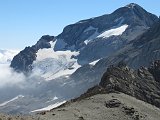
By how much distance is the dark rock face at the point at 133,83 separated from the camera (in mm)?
129000

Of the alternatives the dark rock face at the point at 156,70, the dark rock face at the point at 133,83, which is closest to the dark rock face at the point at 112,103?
the dark rock face at the point at 133,83

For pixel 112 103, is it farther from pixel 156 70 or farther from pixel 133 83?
pixel 156 70

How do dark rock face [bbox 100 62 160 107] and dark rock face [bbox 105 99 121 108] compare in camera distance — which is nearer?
dark rock face [bbox 105 99 121 108]

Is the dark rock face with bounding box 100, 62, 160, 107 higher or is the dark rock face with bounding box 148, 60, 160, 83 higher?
the dark rock face with bounding box 148, 60, 160, 83

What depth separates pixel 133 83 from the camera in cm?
14175

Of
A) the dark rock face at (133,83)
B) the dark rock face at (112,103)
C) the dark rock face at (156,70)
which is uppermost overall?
the dark rock face at (156,70)

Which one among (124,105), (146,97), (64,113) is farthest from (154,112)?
(146,97)

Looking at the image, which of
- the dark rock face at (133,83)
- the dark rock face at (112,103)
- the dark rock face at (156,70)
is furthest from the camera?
the dark rock face at (156,70)

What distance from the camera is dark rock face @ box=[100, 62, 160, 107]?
129 m

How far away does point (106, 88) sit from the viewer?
12138 centimetres

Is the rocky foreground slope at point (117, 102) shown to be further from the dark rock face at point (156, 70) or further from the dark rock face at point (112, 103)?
the dark rock face at point (156, 70)

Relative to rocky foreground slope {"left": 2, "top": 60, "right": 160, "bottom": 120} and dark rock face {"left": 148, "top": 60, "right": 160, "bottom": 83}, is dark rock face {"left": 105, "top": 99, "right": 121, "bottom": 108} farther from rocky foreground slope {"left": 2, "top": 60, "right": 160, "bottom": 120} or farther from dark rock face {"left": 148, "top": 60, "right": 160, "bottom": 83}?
dark rock face {"left": 148, "top": 60, "right": 160, "bottom": 83}

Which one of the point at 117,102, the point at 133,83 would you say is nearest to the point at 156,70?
the point at 133,83

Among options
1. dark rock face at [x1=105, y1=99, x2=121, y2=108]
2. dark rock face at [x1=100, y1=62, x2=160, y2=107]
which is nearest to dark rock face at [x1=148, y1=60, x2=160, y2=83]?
dark rock face at [x1=100, y1=62, x2=160, y2=107]
